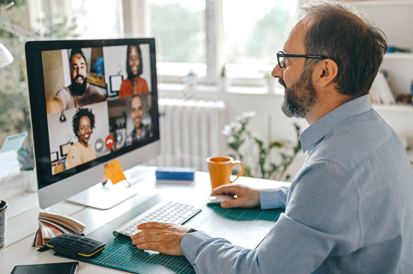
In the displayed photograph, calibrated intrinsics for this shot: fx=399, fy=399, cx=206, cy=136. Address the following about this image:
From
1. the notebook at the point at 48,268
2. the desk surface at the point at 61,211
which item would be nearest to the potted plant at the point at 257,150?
the desk surface at the point at 61,211

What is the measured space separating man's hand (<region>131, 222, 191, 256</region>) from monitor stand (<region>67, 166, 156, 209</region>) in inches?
11.9

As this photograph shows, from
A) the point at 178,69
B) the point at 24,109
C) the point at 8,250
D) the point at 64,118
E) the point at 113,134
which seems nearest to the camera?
the point at 8,250

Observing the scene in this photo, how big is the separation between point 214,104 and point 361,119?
6.63 feet

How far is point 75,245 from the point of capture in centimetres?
99

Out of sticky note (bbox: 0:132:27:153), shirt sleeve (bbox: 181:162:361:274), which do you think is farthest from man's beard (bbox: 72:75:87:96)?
shirt sleeve (bbox: 181:162:361:274)

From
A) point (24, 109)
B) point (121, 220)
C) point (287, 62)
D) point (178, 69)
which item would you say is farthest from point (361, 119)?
point (178, 69)

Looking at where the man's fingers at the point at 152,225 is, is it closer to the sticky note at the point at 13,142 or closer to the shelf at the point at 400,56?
the sticky note at the point at 13,142

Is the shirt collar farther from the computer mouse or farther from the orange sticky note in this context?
the orange sticky note

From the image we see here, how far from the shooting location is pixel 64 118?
45.7 inches

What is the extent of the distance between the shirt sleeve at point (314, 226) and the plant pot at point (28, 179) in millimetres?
934

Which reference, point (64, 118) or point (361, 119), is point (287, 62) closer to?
point (361, 119)

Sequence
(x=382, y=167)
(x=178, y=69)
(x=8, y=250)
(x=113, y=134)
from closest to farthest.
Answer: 1. (x=382, y=167)
2. (x=8, y=250)
3. (x=113, y=134)
4. (x=178, y=69)

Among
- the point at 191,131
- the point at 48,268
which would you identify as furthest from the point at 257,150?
the point at 48,268

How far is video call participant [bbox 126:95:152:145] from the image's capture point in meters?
1.46
